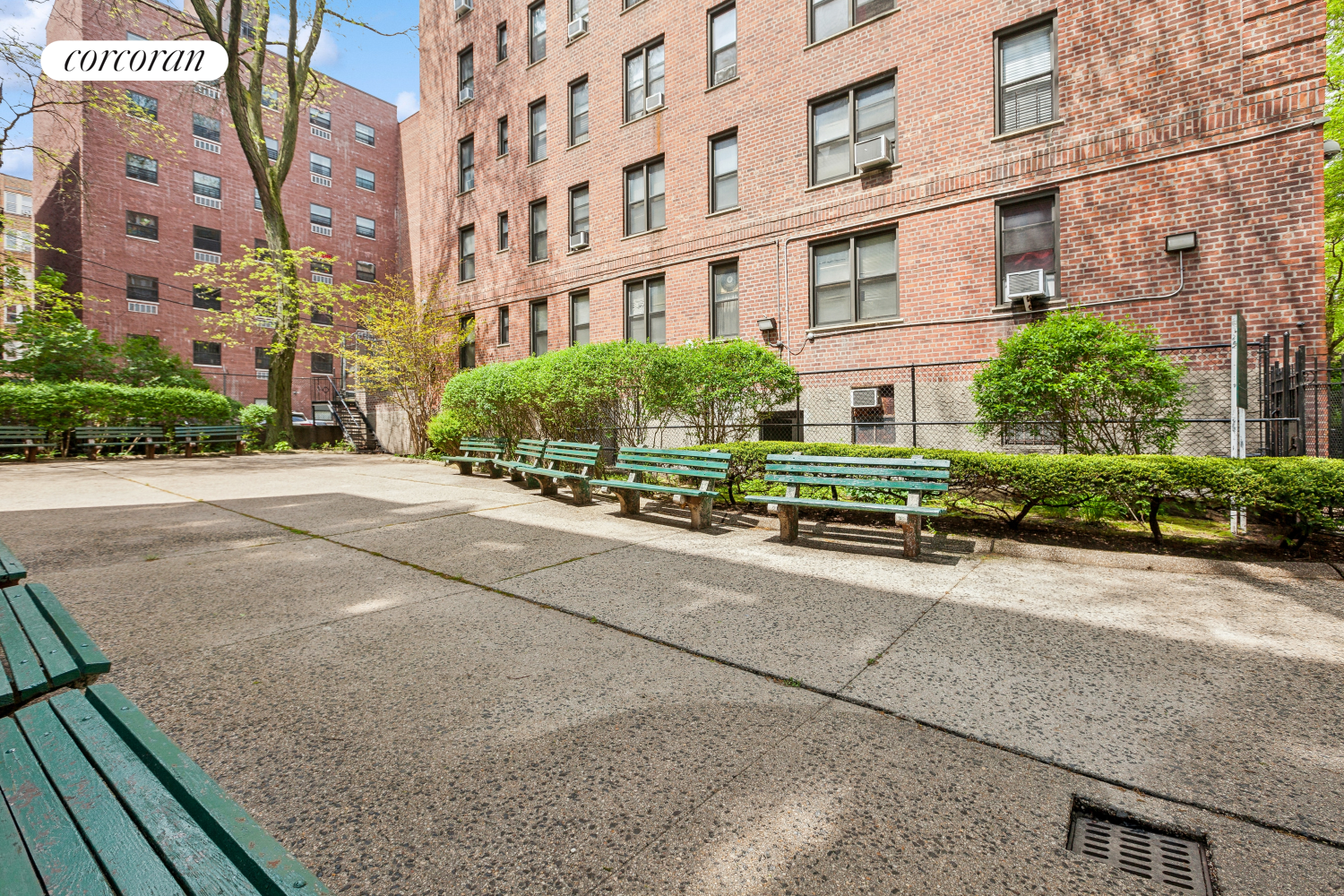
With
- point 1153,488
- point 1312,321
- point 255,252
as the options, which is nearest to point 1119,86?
point 1312,321

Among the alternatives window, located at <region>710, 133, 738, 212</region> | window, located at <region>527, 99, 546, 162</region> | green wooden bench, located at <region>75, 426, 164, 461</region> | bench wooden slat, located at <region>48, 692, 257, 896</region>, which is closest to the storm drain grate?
bench wooden slat, located at <region>48, 692, 257, 896</region>

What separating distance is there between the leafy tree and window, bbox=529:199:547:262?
47.6 feet

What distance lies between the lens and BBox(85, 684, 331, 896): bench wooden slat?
116 cm

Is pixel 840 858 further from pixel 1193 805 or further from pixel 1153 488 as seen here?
pixel 1153 488

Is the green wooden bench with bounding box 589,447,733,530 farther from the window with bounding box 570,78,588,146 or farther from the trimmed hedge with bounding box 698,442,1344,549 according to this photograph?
the window with bounding box 570,78,588,146

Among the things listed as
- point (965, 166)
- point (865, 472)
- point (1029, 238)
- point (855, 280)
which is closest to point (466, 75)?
point (855, 280)

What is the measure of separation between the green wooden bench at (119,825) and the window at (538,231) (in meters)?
18.6

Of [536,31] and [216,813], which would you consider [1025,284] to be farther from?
[536,31]

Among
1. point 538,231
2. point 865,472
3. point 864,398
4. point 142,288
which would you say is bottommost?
point 865,472

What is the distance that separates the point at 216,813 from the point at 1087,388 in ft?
29.8

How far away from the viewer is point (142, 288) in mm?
29078

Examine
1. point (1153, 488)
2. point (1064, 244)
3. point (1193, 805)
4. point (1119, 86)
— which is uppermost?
point (1119, 86)

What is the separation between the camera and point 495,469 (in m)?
12.7

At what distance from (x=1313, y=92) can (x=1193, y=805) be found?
37.0ft
